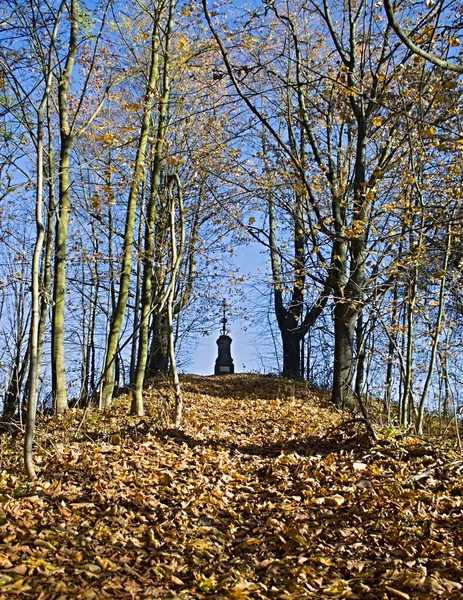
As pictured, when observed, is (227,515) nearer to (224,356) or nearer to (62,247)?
(62,247)

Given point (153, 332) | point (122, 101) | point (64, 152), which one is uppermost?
point (122, 101)

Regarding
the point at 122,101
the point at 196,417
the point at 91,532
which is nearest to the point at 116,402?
the point at 196,417

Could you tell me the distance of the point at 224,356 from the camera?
17.4 metres

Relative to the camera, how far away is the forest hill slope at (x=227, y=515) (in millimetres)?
3377

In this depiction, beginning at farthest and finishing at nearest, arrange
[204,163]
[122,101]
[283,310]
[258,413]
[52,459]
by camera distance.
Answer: [283,310]
[122,101]
[204,163]
[258,413]
[52,459]

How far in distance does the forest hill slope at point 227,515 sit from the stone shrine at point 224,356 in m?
10.2

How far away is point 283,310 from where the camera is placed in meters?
16.5

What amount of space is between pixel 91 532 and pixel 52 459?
161 centimetres

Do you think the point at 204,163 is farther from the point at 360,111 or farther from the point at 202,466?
the point at 202,466

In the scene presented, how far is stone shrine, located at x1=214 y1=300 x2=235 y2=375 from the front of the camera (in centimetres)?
1722

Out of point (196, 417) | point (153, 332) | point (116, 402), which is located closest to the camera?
point (196, 417)

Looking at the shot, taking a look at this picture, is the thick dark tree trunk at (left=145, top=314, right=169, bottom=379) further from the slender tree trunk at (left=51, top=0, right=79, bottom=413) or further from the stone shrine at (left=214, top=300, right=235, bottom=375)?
the slender tree trunk at (left=51, top=0, right=79, bottom=413)

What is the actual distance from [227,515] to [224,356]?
12.8 meters

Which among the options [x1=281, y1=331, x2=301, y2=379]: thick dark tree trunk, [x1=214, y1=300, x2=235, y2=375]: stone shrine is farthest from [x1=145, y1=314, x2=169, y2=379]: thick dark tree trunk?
[x1=281, y1=331, x2=301, y2=379]: thick dark tree trunk
